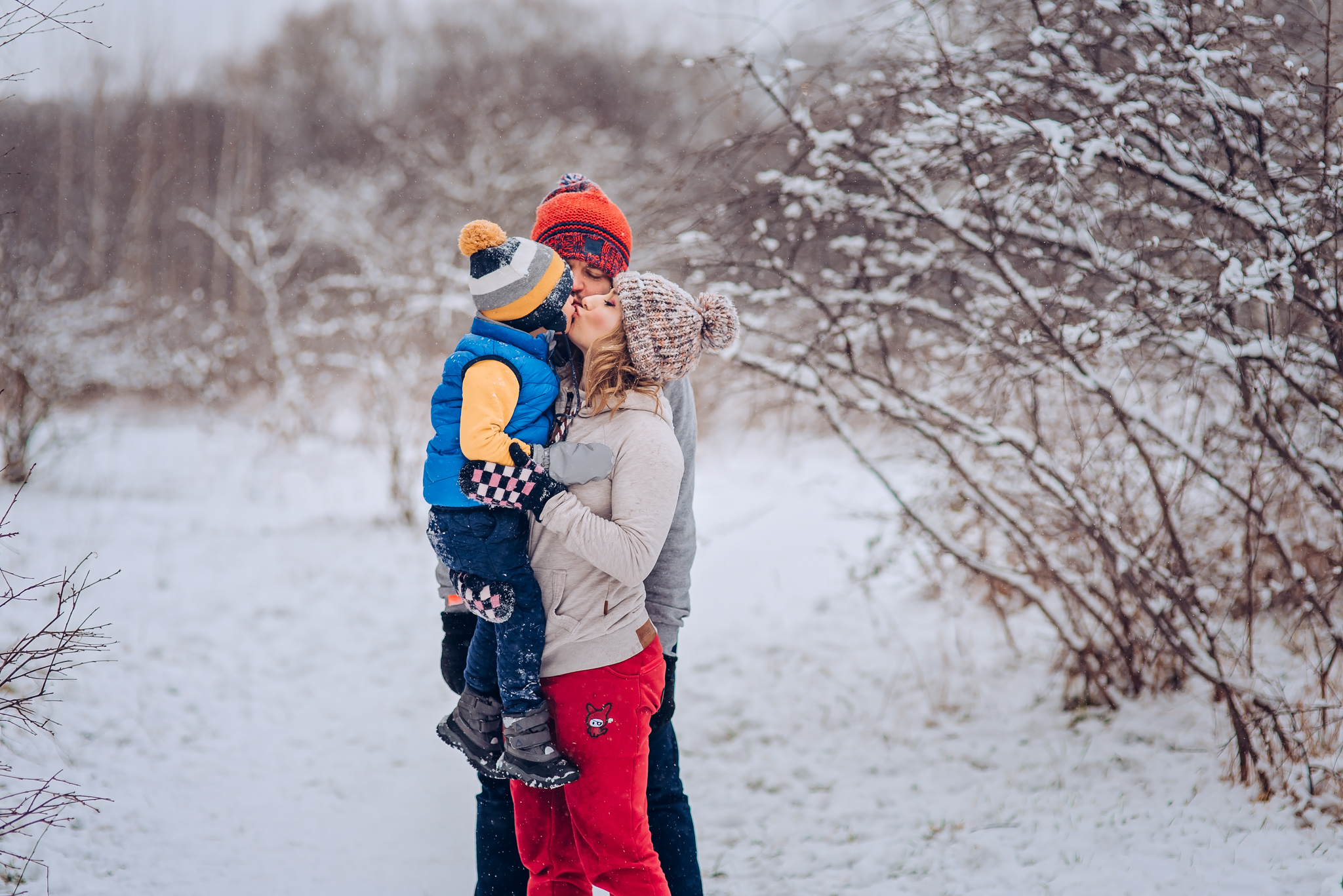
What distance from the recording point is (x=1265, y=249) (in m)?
2.32

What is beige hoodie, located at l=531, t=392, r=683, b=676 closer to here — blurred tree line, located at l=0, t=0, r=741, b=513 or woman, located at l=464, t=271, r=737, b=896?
woman, located at l=464, t=271, r=737, b=896

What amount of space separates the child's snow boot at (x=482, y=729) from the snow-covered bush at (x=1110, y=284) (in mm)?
1741

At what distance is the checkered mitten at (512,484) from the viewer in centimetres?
153

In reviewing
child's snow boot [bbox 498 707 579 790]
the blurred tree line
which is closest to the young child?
child's snow boot [bbox 498 707 579 790]

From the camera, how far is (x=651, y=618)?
6.07 feet

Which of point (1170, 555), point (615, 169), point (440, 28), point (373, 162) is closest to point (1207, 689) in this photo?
point (1170, 555)

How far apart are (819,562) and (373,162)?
12.5m

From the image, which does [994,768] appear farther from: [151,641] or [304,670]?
[151,641]

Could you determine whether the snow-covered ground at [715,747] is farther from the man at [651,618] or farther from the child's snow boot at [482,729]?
the child's snow boot at [482,729]

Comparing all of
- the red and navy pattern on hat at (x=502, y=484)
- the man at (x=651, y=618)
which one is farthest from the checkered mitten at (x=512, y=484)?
the man at (x=651, y=618)

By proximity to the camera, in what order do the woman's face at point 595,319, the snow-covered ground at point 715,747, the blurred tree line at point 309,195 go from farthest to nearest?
1. the blurred tree line at point 309,195
2. the snow-covered ground at point 715,747
3. the woman's face at point 595,319

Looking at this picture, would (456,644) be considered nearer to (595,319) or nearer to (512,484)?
(512,484)

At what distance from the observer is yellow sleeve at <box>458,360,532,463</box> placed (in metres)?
1.53

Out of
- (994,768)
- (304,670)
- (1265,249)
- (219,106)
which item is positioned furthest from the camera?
(219,106)
